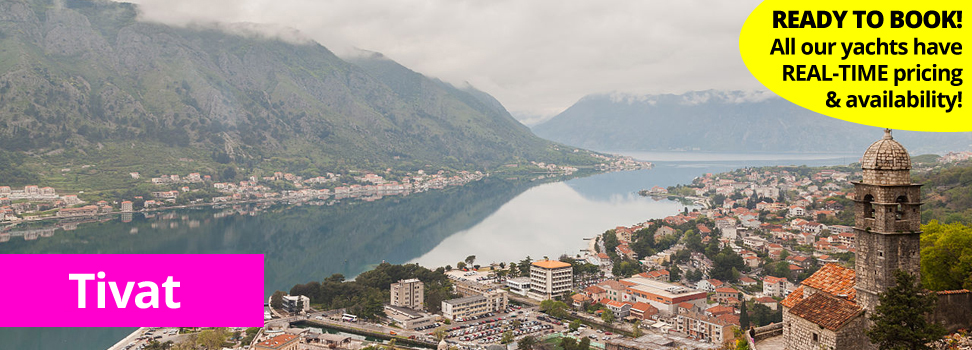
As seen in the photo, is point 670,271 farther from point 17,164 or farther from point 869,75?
point 17,164

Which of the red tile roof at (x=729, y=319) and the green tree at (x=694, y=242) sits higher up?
the green tree at (x=694, y=242)

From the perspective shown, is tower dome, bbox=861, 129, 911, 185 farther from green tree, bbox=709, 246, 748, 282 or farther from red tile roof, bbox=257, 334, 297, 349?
green tree, bbox=709, 246, 748, 282

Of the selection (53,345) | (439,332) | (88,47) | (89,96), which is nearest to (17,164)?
(89,96)

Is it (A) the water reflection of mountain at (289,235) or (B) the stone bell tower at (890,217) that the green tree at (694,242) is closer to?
(A) the water reflection of mountain at (289,235)

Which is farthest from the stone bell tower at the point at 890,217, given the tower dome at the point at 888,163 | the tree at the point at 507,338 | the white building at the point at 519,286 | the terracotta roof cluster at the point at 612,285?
the white building at the point at 519,286

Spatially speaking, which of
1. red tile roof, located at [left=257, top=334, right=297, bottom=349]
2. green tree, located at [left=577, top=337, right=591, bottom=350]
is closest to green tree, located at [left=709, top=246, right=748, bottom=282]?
green tree, located at [left=577, top=337, right=591, bottom=350]

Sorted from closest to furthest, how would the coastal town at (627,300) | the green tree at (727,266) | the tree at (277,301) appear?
1. the coastal town at (627,300)
2. the tree at (277,301)
3. the green tree at (727,266)

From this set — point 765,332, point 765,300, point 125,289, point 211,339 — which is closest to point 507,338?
point 211,339
